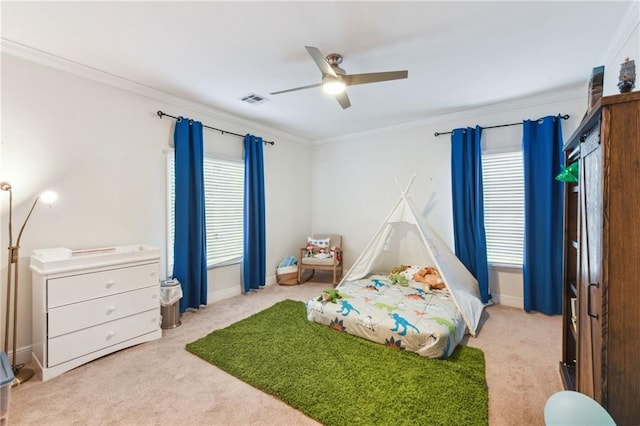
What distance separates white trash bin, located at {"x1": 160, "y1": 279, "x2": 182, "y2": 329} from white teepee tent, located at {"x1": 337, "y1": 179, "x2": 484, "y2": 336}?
6.72 feet

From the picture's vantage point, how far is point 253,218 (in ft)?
14.0

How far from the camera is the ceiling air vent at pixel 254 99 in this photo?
130 inches

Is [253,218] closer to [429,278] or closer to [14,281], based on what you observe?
[14,281]

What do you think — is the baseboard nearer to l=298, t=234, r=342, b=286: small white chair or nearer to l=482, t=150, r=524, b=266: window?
l=482, t=150, r=524, b=266: window

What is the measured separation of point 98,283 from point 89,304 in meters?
0.17

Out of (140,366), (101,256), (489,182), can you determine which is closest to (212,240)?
(101,256)

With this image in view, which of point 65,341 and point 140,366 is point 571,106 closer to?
point 140,366

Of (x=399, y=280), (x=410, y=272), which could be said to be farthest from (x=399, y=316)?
(x=410, y=272)

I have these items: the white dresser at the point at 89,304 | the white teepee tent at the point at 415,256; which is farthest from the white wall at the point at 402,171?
the white dresser at the point at 89,304

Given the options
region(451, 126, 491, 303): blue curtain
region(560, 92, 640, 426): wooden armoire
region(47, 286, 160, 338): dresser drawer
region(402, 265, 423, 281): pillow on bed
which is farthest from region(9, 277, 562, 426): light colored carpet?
region(402, 265, 423, 281): pillow on bed

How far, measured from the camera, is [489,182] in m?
3.78

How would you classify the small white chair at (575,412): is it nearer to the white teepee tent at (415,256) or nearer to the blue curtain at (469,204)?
the white teepee tent at (415,256)

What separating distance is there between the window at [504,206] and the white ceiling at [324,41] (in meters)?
0.89

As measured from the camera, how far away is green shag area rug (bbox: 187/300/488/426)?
1.75 meters
